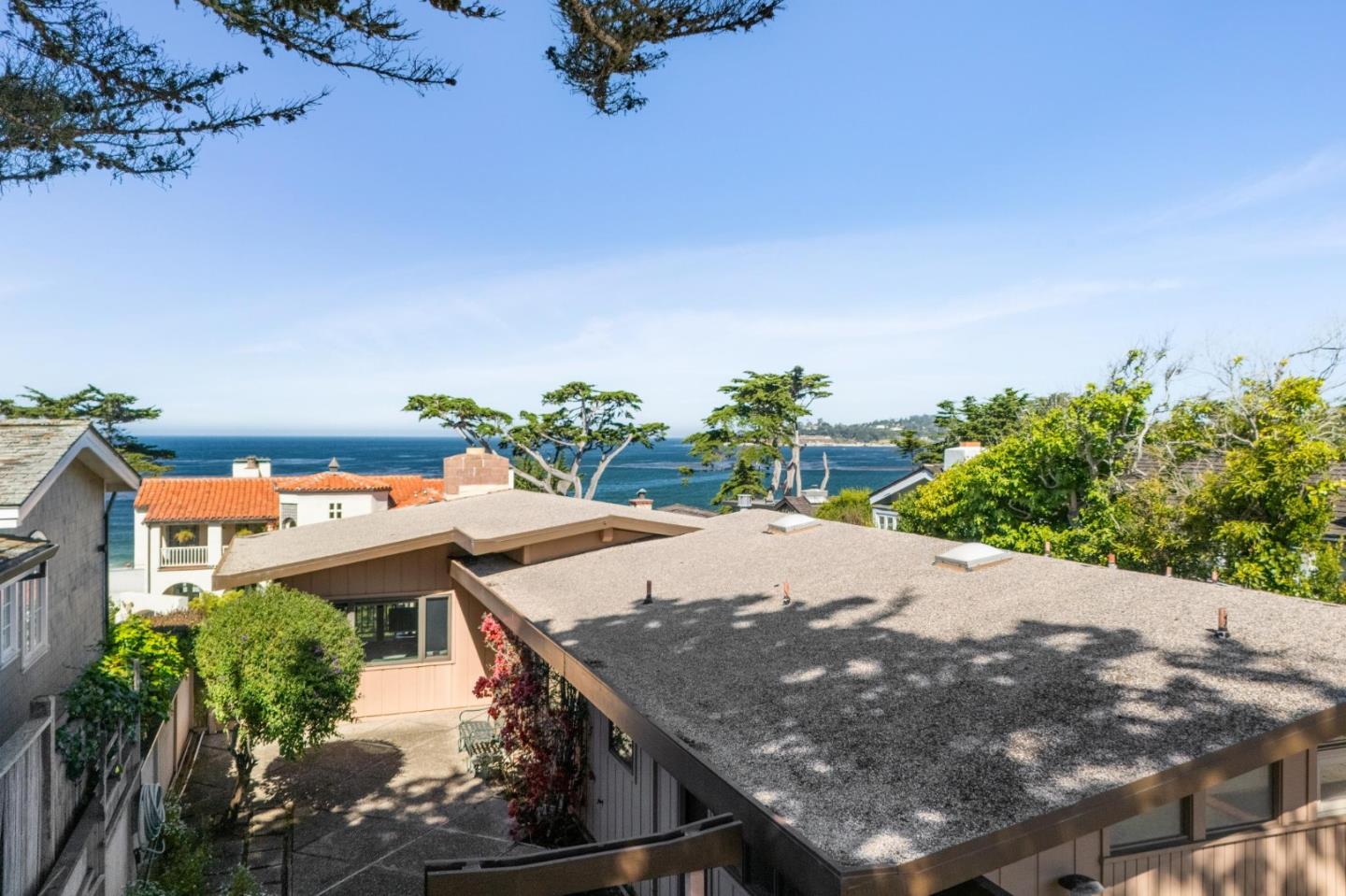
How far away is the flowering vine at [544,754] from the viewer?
8.27 metres

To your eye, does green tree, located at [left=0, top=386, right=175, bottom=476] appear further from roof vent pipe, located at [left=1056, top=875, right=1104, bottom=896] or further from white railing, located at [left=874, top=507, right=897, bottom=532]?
roof vent pipe, located at [left=1056, top=875, right=1104, bottom=896]

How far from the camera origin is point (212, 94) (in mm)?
7699

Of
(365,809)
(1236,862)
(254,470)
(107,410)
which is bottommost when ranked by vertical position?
(365,809)

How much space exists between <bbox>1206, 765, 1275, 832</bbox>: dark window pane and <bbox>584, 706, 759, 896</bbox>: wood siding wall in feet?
10.1

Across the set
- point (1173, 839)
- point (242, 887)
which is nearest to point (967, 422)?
point (1173, 839)

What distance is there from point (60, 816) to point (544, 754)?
4.26 m

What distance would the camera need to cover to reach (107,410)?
4616 cm

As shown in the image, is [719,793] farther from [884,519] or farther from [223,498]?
[223,498]

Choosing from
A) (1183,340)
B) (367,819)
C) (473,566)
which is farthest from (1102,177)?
(367,819)

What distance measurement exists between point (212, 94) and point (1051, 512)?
17.4 m

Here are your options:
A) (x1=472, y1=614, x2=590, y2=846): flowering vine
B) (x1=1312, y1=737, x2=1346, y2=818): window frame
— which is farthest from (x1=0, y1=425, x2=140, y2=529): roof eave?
(x1=1312, y1=737, x2=1346, y2=818): window frame

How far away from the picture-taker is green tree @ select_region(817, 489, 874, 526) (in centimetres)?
3425

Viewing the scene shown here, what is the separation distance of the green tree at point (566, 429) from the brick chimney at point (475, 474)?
22.6 meters

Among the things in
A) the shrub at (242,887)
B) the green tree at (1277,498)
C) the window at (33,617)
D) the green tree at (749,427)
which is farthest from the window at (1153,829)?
the green tree at (749,427)
